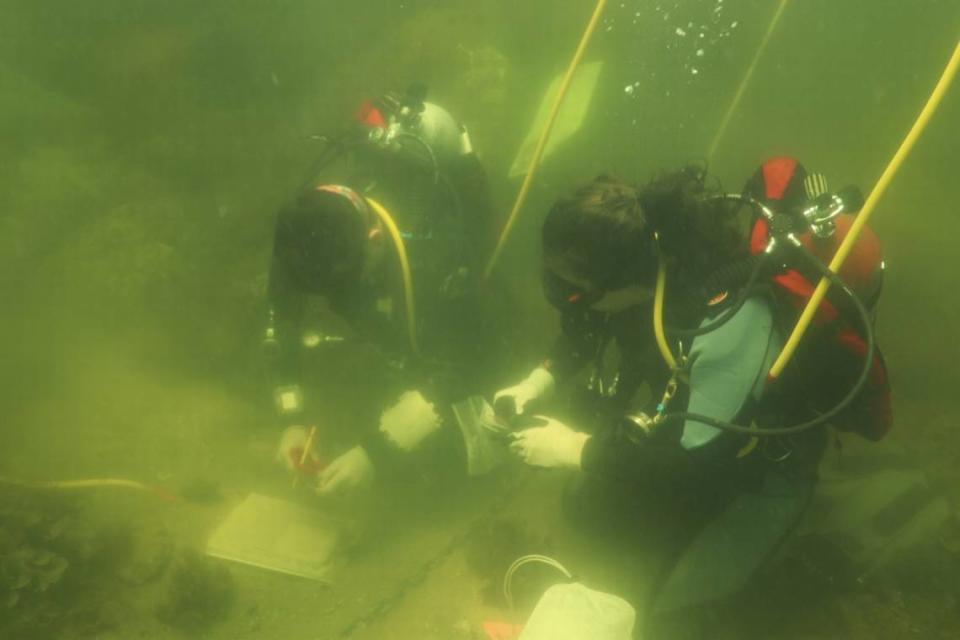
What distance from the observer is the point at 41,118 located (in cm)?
847

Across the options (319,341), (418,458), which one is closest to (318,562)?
(418,458)

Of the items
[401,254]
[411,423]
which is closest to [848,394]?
A: [401,254]

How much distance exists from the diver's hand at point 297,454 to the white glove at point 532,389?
1267mm

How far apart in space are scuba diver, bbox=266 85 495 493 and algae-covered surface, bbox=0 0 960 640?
0.75 m

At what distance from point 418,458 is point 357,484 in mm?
500

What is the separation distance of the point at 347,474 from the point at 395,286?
1305 mm

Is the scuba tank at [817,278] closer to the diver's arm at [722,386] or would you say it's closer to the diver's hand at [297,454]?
the diver's arm at [722,386]

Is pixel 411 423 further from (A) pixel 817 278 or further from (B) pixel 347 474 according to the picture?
(A) pixel 817 278

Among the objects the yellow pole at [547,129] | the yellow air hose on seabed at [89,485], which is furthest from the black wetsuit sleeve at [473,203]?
the yellow air hose on seabed at [89,485]

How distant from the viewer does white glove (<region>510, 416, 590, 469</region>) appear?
285 centimetres

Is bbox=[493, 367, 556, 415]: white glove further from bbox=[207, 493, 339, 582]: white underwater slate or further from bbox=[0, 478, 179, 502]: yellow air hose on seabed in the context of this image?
bbox=[0, 478, 179, 502]: yellow air hose on seabed

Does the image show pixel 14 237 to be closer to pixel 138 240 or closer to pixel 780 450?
pixel 138 240

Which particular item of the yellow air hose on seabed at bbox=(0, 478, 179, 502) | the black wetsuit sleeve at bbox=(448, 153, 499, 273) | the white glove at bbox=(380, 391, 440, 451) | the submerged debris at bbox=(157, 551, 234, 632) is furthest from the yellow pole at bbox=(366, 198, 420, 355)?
the yellow air hose on seabed at bbox=(0, 478, 179, 502)

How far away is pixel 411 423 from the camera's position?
3633 millimetres
